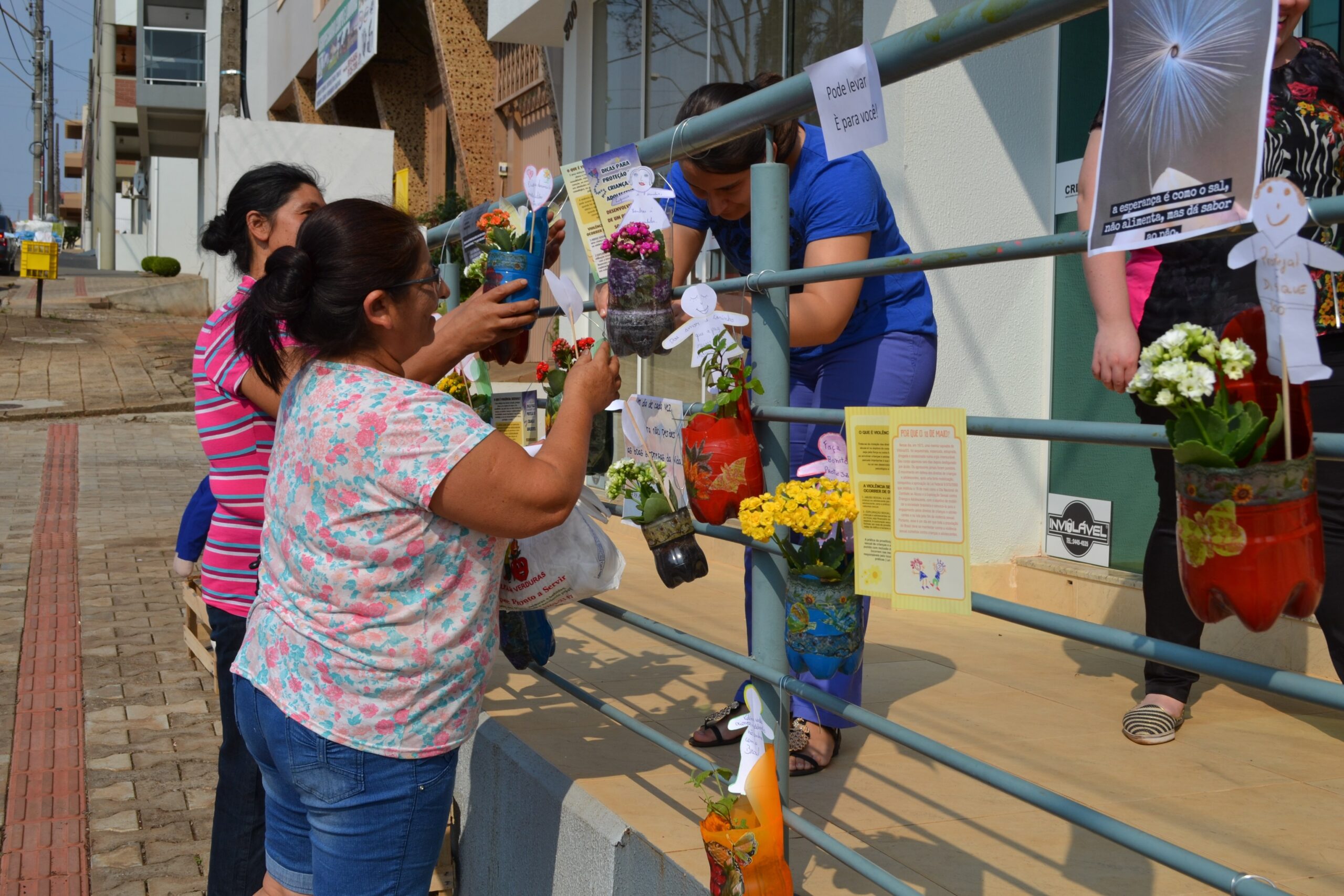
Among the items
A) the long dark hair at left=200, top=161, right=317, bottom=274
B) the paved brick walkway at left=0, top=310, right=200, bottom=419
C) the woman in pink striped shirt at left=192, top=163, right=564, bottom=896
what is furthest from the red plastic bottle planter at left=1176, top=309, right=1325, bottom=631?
the paved brick walkway at left=0, top=310, right=200, bottom=419

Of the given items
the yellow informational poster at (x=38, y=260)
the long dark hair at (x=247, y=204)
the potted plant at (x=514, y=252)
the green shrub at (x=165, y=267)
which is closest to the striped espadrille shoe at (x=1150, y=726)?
the potted plant at (x=514, y=252)

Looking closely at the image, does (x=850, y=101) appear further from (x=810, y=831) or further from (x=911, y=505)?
(x=810, y=831)

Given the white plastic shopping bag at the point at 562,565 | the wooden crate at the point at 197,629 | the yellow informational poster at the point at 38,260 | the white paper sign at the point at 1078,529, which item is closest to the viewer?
the white plastic shopping bag at the point at 562,565

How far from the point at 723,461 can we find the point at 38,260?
22.6 metres

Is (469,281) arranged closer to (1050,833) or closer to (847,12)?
(1050,833)

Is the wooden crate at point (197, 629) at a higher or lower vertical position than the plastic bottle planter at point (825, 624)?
lower

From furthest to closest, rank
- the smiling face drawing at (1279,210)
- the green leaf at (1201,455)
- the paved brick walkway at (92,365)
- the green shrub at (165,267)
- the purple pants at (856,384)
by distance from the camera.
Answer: the green shrub at (165,267)
the paved brick walkway at (92,365)
the purple pants at (856,384)
the green leaf at (1201,455)
the smiling face drawing at (1279,210)

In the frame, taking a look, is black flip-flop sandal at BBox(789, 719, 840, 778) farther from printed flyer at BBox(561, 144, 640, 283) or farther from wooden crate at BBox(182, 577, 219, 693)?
wooden crate at BBox(182, 577, 219, 693)

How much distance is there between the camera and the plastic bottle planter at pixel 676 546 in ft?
7.23

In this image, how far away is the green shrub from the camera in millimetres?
35125

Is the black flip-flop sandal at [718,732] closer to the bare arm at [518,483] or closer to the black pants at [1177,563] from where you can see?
the black pants at [1177,563]

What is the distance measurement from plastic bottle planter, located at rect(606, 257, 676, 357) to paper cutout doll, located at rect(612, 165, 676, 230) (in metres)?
0.07

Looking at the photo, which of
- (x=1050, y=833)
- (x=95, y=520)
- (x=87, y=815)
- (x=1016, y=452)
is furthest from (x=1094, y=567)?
(x=95, y=520)

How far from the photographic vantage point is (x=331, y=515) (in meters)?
1.84
